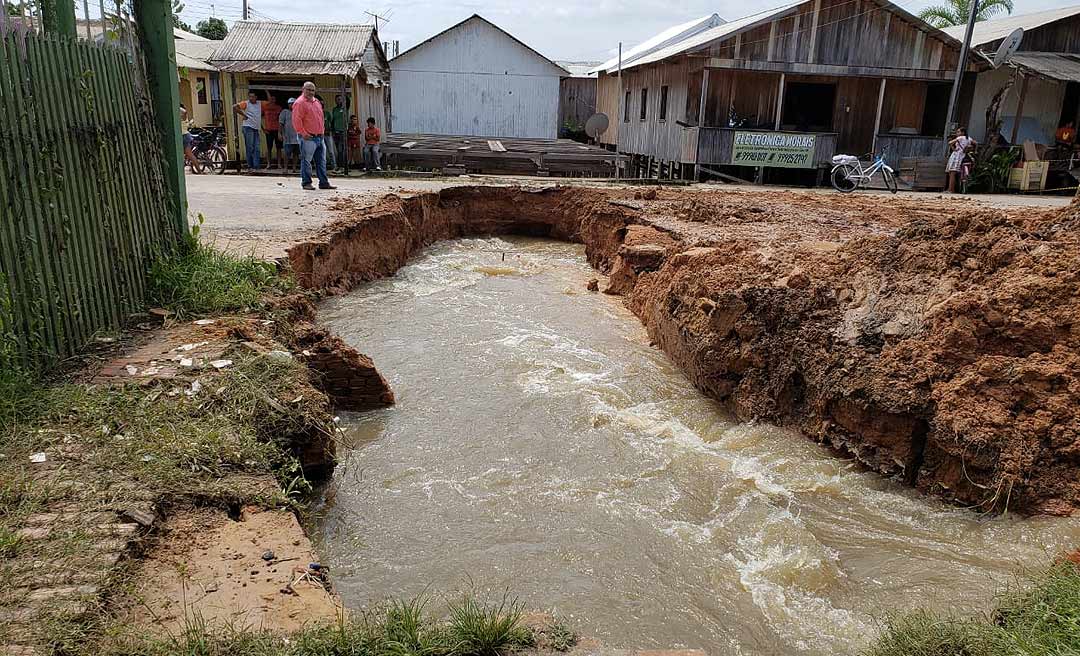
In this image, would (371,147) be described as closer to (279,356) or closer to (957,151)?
(957,151)

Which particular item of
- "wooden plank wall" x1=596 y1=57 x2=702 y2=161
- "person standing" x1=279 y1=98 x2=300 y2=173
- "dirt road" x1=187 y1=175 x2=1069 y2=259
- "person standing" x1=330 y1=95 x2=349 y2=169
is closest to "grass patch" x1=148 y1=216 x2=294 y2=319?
"dirt road" x1=187 y1=175 x2=1069 y2=259

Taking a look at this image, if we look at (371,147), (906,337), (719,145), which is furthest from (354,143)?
(906,337)

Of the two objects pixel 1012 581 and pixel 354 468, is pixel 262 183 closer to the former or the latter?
pixel 354 468

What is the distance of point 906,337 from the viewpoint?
5891 mm

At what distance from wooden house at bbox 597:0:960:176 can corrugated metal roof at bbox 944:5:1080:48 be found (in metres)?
2.19

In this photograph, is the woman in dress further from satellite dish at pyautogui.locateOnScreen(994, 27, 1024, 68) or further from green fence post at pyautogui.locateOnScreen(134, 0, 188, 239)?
green fence post at pyautogui.locateOnScreen(134, 0, 188, 239)

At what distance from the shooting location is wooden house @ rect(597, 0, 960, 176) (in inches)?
734

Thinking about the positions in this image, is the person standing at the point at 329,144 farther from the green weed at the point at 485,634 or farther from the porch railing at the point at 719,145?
the green weed at the point at 485,634

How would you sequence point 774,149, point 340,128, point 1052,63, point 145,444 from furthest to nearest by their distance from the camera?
point 1052,63 → point 774,149 → point 340,128 → point 145,444

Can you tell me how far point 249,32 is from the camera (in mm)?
19109

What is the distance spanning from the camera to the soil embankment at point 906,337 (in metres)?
4.98

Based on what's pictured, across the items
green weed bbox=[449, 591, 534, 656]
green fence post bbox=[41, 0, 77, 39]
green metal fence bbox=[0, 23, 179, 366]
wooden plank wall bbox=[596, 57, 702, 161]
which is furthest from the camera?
wooden plank wall bbox=[596, 57, 702, 161]

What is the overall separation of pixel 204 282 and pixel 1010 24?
24982mm

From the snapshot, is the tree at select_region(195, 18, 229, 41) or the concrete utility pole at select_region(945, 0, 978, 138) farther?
the tree at select_region(195, 18, 229, 41)
